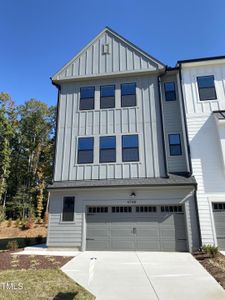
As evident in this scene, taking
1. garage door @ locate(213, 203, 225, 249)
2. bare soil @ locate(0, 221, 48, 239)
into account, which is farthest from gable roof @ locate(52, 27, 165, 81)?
bare soil @ locate(0, 221, 48, 239)

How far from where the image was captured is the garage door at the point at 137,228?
32.7ft

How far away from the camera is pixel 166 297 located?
457 cm

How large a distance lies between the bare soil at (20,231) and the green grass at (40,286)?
43.3 ft

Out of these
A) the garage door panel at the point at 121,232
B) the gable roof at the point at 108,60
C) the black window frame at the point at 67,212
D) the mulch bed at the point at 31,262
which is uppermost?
the gable roof at the point at 108,60

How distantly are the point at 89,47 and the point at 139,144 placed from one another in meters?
7.20

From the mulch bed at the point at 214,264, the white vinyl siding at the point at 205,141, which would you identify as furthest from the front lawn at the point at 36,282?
the white vinyl siding at the point at 205,141

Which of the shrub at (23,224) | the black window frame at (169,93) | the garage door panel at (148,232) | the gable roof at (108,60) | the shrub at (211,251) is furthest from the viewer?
the shrub at (23,224)

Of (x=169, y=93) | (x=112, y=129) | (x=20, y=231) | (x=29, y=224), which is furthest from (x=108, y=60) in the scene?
(x=20, y=231)

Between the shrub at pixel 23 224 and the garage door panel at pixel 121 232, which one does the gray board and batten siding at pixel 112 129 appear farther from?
the shrub at pixel 23 224

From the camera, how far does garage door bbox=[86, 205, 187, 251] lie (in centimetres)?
998

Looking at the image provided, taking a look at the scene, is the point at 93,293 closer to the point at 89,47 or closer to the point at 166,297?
the point at 166,297

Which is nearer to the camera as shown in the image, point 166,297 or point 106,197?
point 166,297

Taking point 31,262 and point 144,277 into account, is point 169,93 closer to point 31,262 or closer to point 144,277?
point 144,277

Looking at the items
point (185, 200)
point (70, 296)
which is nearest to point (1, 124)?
point (185, 200)
